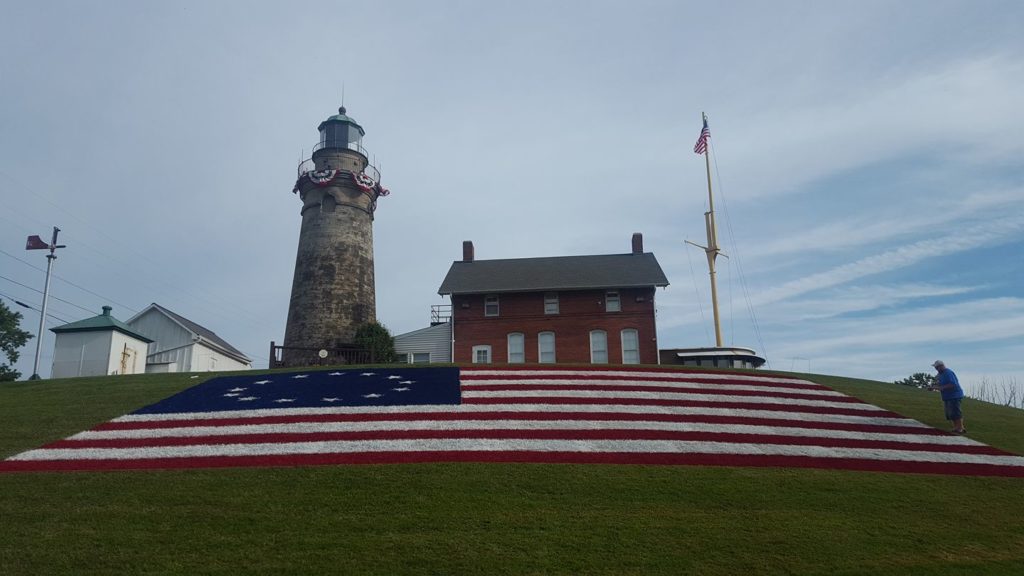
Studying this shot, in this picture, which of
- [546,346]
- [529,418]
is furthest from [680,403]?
[546,346]

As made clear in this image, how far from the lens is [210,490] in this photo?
1173 cm

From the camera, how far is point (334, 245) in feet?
122

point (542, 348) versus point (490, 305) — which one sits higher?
point (490, 305)

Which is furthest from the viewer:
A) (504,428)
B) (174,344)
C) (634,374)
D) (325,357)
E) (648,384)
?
(174,344)

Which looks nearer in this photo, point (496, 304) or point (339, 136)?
point (496, 304)

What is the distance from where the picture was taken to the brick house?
1347 inches

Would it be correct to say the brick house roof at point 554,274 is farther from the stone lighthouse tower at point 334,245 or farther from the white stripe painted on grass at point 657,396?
the white stripe painted on grass at point 657,396

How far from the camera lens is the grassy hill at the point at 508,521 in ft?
29.9

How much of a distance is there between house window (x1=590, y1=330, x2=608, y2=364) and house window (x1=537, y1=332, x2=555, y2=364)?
193 cm

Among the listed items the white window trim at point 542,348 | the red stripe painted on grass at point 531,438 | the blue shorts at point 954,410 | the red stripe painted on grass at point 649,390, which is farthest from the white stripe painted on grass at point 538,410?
the white window trim at point 542,348

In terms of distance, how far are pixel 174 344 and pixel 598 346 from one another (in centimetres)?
2517

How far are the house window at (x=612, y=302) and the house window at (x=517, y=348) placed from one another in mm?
4505

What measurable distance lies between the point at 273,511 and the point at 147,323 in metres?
36.4

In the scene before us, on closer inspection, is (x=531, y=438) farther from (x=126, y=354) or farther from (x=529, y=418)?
(x=126, y=354)
